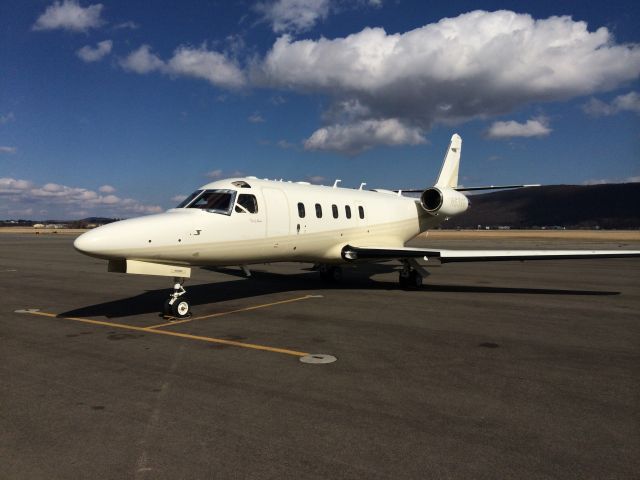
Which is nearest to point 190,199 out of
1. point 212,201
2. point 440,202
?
point 212,201

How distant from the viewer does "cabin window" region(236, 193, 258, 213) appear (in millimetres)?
11016

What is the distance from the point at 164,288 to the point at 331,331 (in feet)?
26.8

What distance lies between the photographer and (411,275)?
14.9 m

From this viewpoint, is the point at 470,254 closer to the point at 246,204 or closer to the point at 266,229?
the point at 266,229

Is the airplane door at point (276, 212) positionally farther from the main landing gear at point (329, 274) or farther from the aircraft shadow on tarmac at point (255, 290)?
the main landing gear at point (329, 274)

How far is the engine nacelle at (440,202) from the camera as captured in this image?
17.9 m

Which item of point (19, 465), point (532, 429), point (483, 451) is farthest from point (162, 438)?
point (532, 429)

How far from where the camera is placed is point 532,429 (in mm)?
4391

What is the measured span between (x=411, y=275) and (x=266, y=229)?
18.1 ft

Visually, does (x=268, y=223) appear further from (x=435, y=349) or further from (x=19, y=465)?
(x=19, y=465)

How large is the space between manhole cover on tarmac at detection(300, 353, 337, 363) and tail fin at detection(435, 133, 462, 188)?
1506 cm

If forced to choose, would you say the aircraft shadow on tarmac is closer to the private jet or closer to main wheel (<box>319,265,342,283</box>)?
main wheel (<box>319,265,342,283</box>)

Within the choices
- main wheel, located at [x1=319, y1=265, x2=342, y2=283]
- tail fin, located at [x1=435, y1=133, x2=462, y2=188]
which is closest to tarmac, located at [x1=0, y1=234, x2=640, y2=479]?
main wheel, located at [x1=319, y1=265, x2=342, y2=283]

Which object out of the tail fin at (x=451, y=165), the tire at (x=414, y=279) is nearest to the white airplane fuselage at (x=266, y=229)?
the tire at (x=414, y=279)
